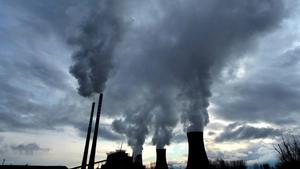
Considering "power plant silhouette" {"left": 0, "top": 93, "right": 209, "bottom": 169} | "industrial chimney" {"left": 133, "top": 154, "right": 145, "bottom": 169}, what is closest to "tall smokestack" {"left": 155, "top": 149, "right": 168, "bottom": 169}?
"power plant silhouette" {"left": 0, "top": 93, "right": 209, "bottom": 169}

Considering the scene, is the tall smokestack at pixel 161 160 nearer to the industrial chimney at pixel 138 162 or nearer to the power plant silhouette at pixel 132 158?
the power plant silhouette at pixel 132 158

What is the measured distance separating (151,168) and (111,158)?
15556mm

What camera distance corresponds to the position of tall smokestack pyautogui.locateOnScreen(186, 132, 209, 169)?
24.3 metres

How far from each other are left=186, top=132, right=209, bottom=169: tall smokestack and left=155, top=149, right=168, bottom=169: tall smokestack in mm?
10657

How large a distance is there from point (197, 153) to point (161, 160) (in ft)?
41.2

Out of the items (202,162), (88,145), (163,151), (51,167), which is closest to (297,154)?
(202,162)

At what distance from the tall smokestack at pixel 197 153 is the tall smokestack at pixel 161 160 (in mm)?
10657

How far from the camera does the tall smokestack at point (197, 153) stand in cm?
2434

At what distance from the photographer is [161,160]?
3600cm

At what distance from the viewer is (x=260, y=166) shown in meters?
52.4

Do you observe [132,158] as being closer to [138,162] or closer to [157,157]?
[138,162]

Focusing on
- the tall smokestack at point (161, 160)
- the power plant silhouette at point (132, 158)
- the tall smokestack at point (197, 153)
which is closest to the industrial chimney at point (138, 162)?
the power plant silhouette at point (132, 158)

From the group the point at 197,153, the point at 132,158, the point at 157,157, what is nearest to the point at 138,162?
the point at 132,158

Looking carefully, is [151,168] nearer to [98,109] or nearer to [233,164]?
[233,164]
